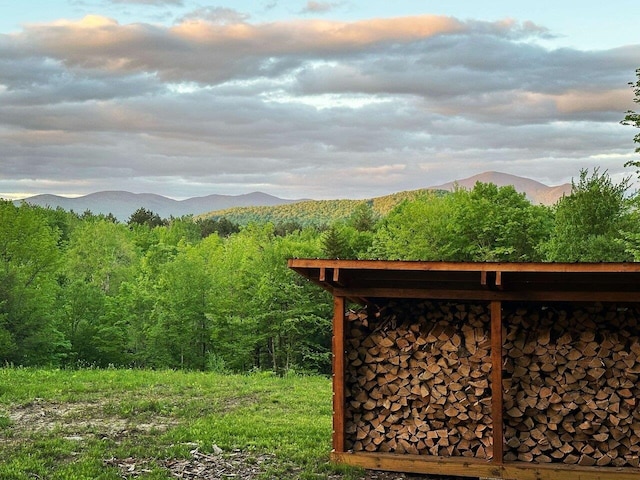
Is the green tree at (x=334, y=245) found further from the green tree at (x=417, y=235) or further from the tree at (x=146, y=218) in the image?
the tree at (x=146, y=218)

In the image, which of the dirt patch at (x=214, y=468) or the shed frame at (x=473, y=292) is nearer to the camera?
the shed frame at (x=473, y=292)

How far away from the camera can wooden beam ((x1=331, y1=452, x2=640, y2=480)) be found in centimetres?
837

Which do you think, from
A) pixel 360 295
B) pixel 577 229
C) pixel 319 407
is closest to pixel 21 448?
pixel 360 295

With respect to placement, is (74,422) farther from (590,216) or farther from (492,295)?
(590,216)

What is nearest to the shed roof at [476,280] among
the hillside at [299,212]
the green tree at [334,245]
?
the green tree at [334,245]

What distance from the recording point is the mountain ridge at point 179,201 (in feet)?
163

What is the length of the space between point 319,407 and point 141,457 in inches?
212

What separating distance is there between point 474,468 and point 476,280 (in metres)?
2.41

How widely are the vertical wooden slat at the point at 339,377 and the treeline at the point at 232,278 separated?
53.3 ft

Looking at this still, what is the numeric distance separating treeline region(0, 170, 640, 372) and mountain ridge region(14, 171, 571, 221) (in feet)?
7.67

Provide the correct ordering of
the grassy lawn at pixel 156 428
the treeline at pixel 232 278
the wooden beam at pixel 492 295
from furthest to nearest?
the treeline at pixel 232 278 < the grassy lawn at pixel 156 428 < the wooden beam at pixel 492 295

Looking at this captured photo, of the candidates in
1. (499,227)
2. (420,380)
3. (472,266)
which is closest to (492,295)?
(472,266)

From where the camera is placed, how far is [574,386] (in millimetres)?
8797

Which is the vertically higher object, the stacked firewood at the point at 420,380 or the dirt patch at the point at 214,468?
the stacked firewood at the point at 420,380
